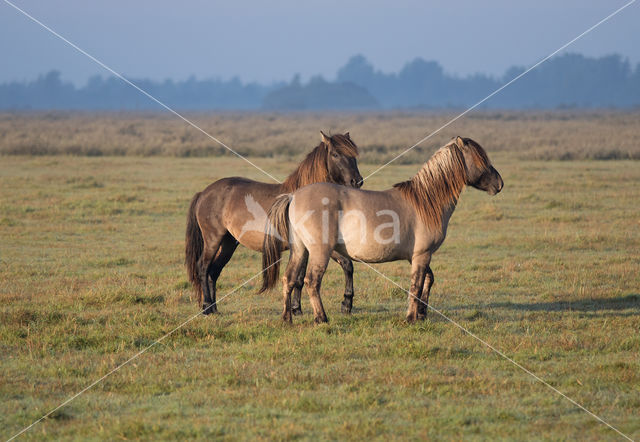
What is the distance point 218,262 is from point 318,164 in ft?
5.49

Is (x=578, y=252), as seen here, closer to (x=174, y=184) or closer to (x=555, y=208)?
(x=555, y=208)

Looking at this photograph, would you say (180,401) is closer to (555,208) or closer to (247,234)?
(247,234)

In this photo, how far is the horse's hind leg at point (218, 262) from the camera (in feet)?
29.7

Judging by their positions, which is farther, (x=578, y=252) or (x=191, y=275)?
(x=578, y=252)

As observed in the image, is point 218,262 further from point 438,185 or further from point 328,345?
point 438,185

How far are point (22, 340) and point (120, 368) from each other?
57.7 inches

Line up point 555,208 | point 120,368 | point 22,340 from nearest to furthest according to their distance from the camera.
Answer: point 120,368, point 22,340, point 555,208

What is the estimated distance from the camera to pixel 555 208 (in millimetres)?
17859

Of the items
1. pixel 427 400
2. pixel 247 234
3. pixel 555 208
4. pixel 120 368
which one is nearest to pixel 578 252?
pixel 555 208

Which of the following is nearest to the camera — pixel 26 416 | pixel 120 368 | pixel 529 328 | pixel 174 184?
pixel 26 416

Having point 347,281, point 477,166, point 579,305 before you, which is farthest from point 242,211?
point 579,305

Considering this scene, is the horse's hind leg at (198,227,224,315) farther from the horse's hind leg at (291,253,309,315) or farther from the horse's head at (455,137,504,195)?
the horse's head at (455,137,504,195)

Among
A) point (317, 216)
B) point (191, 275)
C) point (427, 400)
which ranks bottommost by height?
point (427, 400)

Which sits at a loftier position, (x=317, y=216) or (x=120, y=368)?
(x=317, y=216)
